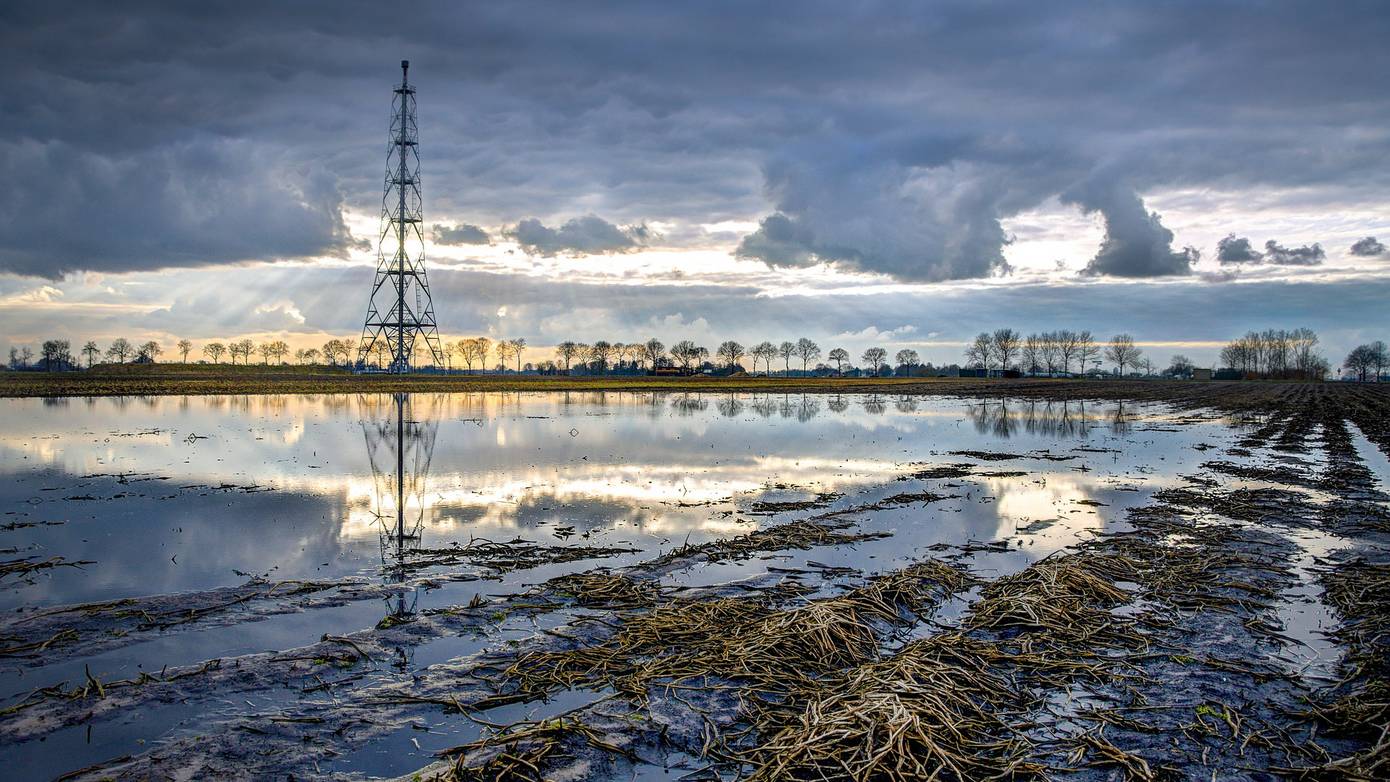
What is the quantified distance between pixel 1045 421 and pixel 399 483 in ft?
134

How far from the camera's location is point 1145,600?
10.5 metres

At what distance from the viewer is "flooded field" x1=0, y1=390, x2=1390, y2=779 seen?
620 cm

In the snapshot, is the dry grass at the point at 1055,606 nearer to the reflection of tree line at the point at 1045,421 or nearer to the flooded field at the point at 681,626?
the flooded field at the point at 681,626

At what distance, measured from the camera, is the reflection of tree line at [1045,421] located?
3922 cm

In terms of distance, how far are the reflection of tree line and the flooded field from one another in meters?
17.8

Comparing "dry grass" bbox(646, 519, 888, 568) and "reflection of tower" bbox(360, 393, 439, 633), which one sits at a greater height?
"reflection of tower" bbox(360, 393, 439, 633)

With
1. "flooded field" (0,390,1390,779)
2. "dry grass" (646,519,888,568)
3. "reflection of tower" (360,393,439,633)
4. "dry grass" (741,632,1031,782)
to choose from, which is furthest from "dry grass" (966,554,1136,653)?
"reflection of tower" (360,393,439,633)

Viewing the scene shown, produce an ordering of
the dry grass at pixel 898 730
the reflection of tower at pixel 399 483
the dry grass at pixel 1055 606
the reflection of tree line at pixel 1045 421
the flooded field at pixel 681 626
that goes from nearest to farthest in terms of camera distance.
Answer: the dry grass at pixel 898 730, the flooded field at pixel 681 626, the dry grass at pixel 1055 606, the reflection of tower at pixel 399 483, the reflection of tree line at pixel 1045 421

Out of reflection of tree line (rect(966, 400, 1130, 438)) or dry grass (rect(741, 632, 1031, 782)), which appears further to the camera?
reflection of tree line (rect(966, 400, 1130, 438))

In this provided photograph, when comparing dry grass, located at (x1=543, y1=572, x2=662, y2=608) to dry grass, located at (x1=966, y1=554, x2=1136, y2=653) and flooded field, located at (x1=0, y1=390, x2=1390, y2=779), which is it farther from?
dry grass, located at (x1=966, y1=554, x2=1136, y2=653)

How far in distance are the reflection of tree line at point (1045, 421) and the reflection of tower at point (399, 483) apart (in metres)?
27.0

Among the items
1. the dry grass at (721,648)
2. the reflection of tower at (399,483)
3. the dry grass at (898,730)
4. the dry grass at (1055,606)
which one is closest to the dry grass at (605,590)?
the dry grass at (721,648)

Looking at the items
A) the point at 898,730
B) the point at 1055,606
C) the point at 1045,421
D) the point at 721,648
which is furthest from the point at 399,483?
the point at 1045,421

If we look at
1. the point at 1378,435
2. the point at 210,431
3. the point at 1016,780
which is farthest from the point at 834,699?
the point at 1378,435
